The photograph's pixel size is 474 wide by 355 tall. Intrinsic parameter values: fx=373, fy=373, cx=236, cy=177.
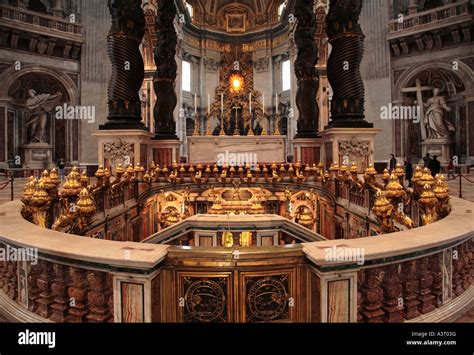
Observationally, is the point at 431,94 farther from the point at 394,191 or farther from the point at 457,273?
the point at 457,273

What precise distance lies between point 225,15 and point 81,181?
109 feet

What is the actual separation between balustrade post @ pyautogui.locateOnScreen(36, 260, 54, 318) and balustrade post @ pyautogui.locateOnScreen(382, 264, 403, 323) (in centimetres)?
235

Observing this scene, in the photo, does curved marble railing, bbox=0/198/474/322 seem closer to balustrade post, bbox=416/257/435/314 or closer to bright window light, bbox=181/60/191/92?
balustrade post, bbox=416/257/435/314

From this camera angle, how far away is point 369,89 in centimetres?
2064

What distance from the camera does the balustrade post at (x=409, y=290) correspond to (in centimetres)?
264

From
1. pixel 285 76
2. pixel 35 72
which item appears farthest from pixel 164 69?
pixel 285 76

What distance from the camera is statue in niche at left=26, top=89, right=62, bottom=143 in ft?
63.6

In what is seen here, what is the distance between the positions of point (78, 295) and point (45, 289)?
0.35m

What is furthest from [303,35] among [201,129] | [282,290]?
[201,129]

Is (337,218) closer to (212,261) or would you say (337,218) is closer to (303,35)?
(212,261)

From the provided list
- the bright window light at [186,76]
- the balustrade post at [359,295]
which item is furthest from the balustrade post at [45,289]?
the bright window light at [186,76]

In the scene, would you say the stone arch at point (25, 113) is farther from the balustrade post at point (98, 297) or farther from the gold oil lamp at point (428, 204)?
the gold oil lamp at point (428, 204)

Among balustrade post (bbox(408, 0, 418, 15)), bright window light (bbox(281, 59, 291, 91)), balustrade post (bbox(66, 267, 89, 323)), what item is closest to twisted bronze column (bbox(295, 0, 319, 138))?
balustrade post (bbox(408, 0, 418, 15))

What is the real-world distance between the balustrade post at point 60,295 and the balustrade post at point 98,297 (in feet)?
0.72
